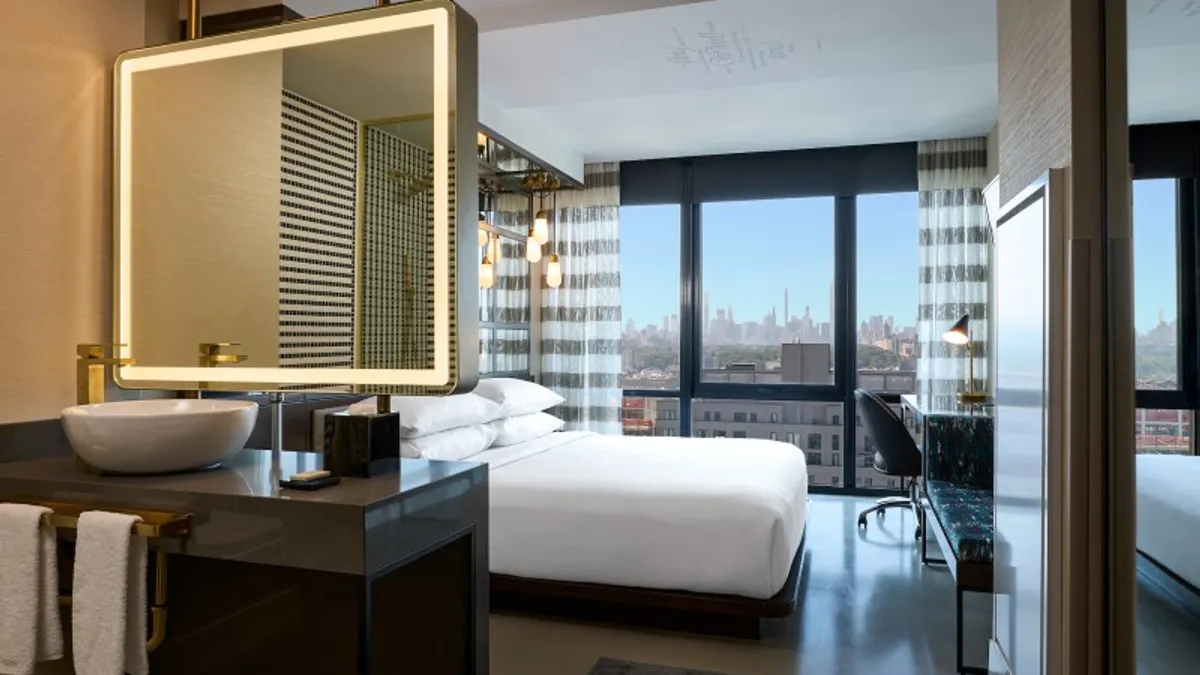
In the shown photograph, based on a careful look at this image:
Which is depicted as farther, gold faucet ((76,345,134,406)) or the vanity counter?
gold faucet ((76,345,134,406))

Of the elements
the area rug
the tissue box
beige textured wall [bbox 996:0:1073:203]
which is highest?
beige textured wall [bbox 996:0:1073:203]

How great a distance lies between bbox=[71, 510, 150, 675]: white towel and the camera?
4.62 feet

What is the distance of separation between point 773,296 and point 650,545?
135 inches

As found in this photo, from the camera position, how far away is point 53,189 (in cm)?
177

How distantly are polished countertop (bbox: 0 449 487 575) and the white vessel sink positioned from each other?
0.03 m

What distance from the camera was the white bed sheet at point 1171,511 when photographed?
1.10m

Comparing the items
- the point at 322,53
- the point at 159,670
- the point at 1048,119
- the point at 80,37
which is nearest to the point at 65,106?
the point at 80,37

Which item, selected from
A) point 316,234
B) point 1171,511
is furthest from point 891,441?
point 316,234

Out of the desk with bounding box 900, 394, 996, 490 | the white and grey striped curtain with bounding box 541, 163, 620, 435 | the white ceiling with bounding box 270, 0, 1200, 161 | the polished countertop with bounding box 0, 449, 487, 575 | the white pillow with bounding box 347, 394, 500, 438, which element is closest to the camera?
the polished countertop with bounding box 0, 449, 487, 575

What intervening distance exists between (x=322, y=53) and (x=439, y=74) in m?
0.36

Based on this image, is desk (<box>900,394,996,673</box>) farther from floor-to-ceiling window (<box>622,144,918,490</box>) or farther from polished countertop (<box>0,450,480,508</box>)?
polished countertop (<box>0,450,480,508</box>)

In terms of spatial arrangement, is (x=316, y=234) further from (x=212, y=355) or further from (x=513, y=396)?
(x=513, y=396)

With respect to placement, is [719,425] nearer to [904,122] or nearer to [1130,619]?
[904,122]

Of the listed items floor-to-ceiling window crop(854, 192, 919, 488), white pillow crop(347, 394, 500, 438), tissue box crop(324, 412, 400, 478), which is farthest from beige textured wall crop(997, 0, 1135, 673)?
floor-to-ceiling window crop(854, 192, 919, 488)
